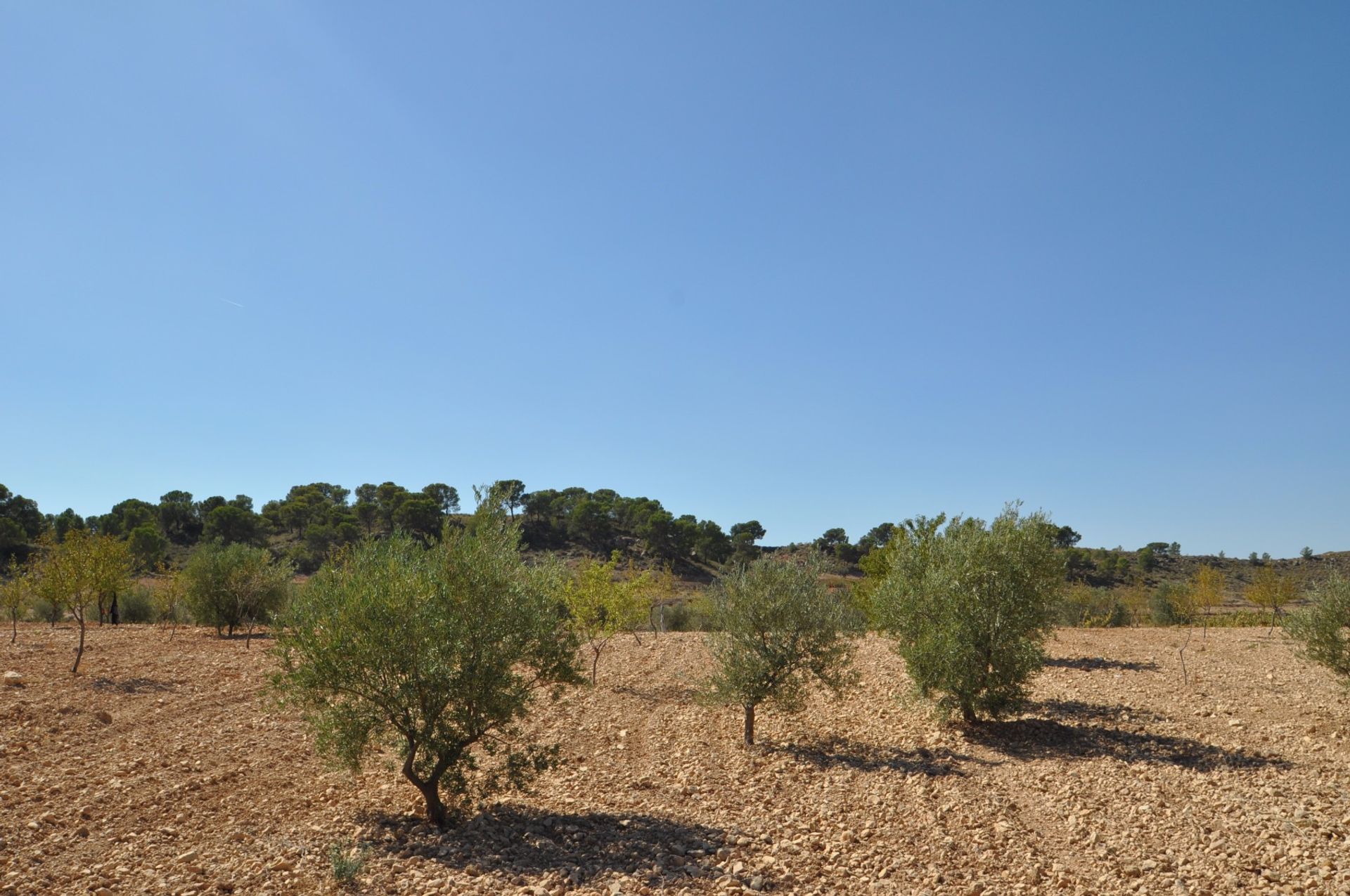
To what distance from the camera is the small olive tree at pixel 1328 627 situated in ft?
61.8

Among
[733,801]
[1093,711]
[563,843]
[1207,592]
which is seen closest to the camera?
[563,843]

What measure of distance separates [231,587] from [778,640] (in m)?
33.9

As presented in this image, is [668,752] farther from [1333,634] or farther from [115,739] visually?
[1333,634]

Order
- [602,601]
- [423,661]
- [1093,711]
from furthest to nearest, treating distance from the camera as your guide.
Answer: [602,601] → [1093,711] → [423,661]

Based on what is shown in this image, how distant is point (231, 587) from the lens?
39344 millimetres

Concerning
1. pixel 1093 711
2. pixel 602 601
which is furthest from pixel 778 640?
pixel 602 601

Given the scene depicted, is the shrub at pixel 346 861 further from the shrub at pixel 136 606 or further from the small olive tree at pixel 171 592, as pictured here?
the shrub at pixel 136 606

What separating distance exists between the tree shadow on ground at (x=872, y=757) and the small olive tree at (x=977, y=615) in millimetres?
1782

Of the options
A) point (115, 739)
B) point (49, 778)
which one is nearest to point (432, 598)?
point (49, 778)

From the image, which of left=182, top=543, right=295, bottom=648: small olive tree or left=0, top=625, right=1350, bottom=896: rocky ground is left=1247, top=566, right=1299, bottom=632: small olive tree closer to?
left=0, top=625, right=1350, bottom=896: rocky ground

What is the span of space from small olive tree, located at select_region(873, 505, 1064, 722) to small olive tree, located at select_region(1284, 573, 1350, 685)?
590 centimetres

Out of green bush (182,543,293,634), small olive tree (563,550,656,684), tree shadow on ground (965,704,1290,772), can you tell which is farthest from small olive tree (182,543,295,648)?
tree shadow on ground (965,704,1290,772)

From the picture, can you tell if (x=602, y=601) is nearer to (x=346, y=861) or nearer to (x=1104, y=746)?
(x=1104, y=746)

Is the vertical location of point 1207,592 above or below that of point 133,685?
above
